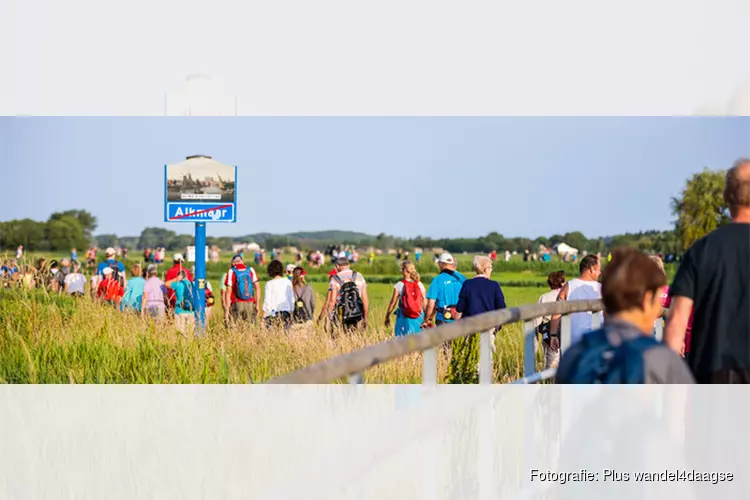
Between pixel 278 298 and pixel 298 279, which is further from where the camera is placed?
pixel 298 279

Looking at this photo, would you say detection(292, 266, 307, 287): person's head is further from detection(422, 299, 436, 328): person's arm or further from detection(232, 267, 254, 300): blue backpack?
detection(422, 299, 436, 328): person's arm

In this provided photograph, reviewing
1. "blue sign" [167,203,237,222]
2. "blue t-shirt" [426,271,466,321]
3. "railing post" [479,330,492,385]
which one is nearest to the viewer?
"railing post" [479,330,492,385]

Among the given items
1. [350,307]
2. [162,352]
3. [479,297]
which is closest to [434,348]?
[479,297]

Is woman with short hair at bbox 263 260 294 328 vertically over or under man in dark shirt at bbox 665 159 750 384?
under

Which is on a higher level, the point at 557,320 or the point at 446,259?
the point at 446,259

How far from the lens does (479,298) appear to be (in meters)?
8.99

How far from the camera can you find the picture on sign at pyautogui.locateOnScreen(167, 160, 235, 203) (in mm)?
14734

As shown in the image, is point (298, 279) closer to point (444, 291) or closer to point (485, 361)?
point (444, 291)

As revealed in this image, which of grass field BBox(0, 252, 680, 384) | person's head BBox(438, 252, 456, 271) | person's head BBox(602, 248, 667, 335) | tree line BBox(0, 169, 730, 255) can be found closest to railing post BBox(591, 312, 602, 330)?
grass field BBox(0, 252, 680, 384)

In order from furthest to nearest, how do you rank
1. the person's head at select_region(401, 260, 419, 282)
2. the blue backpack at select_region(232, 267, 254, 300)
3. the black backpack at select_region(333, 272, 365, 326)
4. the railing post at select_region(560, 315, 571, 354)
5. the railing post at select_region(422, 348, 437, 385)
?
1. the blue backpack at select_region(232, 267, 254, 300)
2. the black backpack at select_region(333, 272, 365, 326)
3. the person's head at select_region(401, 260, 419, 282)
4. the railing post at select_region(560, 315, 571, 354)
5. the railing post at select_region(422, 348, 437, 385)

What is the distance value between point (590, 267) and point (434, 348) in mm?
4482
